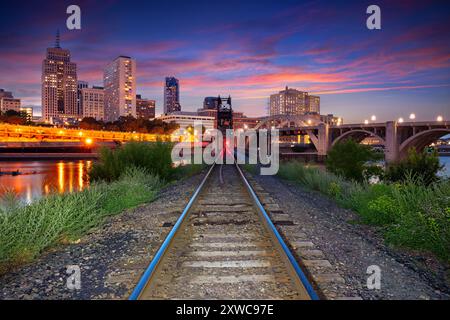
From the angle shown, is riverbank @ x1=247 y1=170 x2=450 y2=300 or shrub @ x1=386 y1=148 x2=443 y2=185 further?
shrub @ x1=386 y1=148 x2=443 y2=185

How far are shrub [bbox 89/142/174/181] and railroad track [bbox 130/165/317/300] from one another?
10090 millimetres

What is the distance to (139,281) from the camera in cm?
413

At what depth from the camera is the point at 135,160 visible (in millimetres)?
17797

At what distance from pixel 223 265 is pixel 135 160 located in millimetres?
13904

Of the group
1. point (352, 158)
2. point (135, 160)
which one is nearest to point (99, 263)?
point (135, 160)

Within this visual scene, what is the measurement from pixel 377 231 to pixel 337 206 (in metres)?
3.05

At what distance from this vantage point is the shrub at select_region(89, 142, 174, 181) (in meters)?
17.0

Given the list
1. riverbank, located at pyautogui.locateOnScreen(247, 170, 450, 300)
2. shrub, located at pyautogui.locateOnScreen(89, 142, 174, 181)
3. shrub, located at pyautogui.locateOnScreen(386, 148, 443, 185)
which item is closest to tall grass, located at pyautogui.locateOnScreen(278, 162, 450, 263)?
riverbank, located at pyautogui.locateOnScreen(247, 170, 450, 300)

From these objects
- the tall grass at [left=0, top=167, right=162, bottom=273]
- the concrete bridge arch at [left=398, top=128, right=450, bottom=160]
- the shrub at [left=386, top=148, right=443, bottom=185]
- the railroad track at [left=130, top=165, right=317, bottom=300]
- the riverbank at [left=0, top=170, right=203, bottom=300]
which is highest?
the concrete bridge arch at [left=398, top=128, right=450, bottom=160]

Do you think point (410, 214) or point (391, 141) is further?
point (391, 141)

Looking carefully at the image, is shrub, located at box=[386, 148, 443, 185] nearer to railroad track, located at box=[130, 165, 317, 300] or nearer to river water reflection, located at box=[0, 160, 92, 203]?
railroad track, located at box=[130, 165, 317, 300]

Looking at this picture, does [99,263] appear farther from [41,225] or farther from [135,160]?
[135,160]
